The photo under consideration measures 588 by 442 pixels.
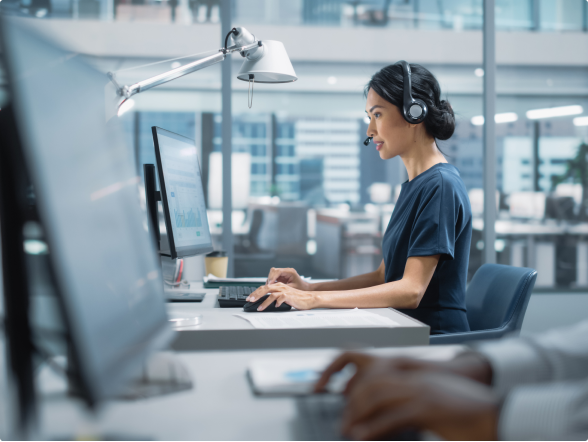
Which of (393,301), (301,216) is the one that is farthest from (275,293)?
(301,216)

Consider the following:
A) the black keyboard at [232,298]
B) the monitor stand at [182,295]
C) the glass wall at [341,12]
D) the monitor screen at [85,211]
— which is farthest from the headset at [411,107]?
the glass wall at [341,12]

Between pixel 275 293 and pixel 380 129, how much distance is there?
77 cm

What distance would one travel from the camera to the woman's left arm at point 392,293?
4.86ft

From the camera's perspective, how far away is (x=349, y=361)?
0.67 metres

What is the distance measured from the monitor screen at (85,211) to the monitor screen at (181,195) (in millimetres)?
719

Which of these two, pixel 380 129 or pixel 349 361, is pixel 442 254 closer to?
pixel 380 129

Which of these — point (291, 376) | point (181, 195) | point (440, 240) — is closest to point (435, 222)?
point (440, 240)

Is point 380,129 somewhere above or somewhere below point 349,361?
above

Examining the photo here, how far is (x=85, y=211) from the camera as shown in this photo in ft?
1.73

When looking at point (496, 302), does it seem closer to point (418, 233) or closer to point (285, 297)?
point (418, 233)

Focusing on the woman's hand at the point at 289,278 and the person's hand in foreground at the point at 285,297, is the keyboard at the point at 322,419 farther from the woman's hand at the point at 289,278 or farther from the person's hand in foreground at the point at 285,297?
the woman's hand at the point at 289,278

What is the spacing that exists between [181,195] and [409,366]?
1133 mm

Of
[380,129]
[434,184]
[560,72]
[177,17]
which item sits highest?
[177,17]

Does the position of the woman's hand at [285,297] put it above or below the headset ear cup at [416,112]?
below
